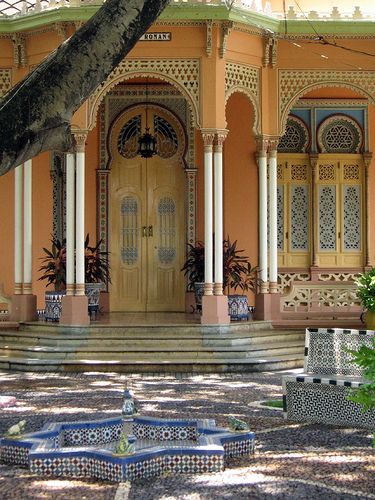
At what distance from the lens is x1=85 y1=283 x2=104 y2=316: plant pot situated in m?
13.9

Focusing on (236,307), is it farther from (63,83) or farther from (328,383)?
(63,83)

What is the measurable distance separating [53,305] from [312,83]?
16.8 ft

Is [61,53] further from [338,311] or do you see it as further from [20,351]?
[338,311]

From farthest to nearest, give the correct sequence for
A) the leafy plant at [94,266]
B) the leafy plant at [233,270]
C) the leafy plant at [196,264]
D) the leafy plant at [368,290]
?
the leafy plant at [196,264]
the leafy plant at [94,266]
the leafy plant at [233,270]
the leafy plant at [368,290]

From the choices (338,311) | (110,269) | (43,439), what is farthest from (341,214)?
(43,439)

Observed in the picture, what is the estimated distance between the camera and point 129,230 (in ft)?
51.2

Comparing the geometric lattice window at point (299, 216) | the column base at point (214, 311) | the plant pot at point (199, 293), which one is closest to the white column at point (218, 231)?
the column base at point (214, 311)

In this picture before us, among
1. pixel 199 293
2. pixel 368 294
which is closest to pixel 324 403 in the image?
pixel 368 294

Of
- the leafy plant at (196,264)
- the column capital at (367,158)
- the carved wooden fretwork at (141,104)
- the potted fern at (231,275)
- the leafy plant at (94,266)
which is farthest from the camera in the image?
the column capital at (367,158)

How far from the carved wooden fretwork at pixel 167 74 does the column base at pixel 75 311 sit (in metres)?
2.44

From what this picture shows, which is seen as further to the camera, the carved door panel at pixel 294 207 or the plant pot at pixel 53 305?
the carved door panel at pixel 294 207

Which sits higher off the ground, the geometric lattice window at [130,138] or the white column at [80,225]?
the geometric lattice window at [130,138]

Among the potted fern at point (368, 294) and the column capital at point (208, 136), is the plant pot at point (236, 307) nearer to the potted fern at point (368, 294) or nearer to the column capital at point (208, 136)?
the potted fern at point (368, 294)

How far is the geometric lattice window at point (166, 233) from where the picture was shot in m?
15.6
